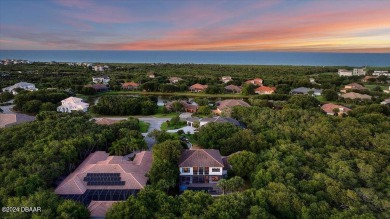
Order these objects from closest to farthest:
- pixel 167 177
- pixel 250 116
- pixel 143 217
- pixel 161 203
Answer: pixel 143 217
pixel 161 203
pixel 167 177
pixel 250 116

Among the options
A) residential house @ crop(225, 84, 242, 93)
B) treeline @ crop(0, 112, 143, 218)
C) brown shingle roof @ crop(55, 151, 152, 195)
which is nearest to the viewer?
treeline @ crop(0, 112, 143, 218)

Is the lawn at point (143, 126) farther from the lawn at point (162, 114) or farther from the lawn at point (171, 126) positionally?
the lawn at point (162, 114)

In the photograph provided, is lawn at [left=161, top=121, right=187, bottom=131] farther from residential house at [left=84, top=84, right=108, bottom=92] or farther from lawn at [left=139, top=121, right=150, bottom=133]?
residential house at [left=84, top=84, right=108, bottom=92]

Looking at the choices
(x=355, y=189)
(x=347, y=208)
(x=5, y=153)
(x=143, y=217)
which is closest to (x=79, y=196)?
(x=143, y=217)

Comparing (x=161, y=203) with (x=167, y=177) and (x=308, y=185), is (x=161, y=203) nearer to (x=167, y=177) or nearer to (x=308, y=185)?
(x=167, y=177)

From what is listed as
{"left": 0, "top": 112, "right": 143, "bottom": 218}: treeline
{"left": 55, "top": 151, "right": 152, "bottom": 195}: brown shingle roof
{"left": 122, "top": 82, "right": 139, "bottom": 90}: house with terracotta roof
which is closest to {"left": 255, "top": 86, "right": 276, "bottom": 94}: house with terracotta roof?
{"left": 122, "top": 82, "right": 139, "bottom": 90}: house with terracotta roof

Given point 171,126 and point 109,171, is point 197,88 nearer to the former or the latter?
point 171,126

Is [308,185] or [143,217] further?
[308,185]
